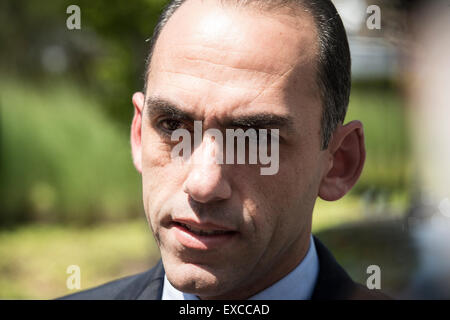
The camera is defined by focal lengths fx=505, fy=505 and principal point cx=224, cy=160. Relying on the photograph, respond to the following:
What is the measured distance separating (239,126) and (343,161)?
58 cm

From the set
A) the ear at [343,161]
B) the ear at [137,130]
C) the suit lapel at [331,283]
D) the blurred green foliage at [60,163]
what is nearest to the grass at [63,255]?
the blurred green foliage at [60,163]

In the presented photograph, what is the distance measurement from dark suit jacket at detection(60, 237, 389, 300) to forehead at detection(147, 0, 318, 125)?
78cm

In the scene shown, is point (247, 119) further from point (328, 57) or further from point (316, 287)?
point (316, 287)

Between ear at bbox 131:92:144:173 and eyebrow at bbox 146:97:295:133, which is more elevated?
eyebrow at bbox 146:97:295:133

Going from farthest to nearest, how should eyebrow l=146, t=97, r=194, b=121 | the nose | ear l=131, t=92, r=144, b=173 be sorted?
ear l=131, t=92, r=144, b=173 → eyebrow l=146, t=97, r=194, b=121 → the nose

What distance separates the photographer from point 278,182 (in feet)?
6.41

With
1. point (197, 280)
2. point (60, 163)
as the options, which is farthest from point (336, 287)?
point (60, 163)

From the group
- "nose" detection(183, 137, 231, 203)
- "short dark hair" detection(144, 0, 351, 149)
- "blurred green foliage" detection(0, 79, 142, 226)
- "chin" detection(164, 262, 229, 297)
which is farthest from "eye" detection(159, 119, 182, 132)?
"blurred green foliage" detection(0, 79, 142, 226)

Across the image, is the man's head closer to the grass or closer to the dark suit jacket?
the dark suit jacket

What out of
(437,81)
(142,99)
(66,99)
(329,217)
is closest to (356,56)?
(437,81)

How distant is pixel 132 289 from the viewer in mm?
2506

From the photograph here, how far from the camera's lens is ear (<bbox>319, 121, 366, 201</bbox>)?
2168mm
